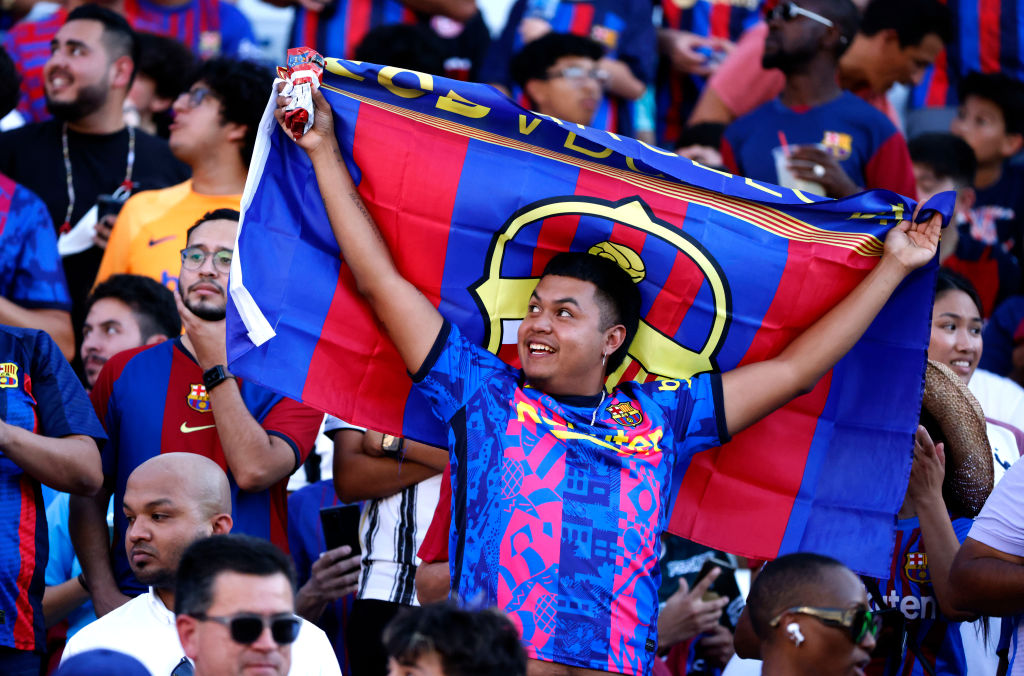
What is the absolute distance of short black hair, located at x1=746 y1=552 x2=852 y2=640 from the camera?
13.4 feet

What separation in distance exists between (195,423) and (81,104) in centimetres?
276

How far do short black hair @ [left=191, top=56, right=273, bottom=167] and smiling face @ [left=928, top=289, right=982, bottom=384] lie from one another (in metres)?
3.23

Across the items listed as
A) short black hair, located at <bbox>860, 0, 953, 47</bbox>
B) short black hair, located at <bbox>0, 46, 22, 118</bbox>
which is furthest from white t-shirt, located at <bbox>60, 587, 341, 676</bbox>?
short black hair, located at <bbox>860, 0, 953, 47</bbox>

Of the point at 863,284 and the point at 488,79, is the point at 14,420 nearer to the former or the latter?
the point at 863,284

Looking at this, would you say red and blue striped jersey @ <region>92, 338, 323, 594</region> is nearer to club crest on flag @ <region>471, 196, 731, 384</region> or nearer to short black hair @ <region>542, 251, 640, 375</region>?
club crest on flag @ <region>471, 196, 731, 384</region>

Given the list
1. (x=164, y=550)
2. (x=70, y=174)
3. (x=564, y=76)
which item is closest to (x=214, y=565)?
(x=164, y=550)

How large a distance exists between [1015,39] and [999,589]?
6.36m

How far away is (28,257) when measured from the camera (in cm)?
583

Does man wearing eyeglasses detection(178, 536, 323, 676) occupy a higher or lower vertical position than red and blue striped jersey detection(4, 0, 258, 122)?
lower

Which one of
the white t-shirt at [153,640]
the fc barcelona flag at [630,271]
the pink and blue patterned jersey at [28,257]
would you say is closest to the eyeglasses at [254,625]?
the white t-shirt at [153,640]

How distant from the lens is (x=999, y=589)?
3.98 meters

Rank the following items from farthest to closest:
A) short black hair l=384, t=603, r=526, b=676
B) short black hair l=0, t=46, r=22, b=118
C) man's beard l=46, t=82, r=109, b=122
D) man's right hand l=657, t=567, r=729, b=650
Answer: man's beard l=46, t=82, r=109, b=122, short black hair l=0, t=46, r=22, b=118, man's right hand l=657, t=567, r=729, b=650, short black hair l=384, t=603, r=526, b=676

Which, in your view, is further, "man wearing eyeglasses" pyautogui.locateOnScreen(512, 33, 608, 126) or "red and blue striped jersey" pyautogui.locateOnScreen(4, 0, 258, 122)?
"red and blue striped jersey" pyautogui.locateOnScreen(4, 0, 258, 122)

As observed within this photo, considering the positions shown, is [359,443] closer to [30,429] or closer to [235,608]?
[30,429]
